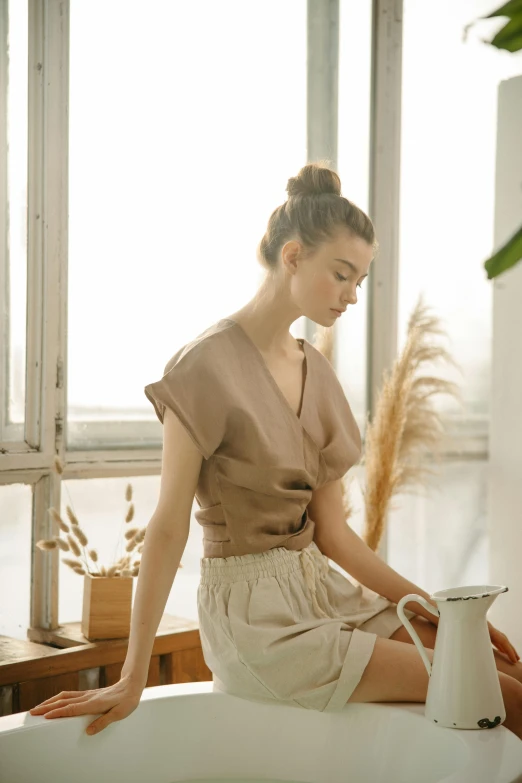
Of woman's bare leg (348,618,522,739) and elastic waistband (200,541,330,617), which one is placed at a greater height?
elastic waistband (200,541,330,617)

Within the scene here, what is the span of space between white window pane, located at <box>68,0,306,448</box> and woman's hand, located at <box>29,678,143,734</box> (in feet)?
3.69

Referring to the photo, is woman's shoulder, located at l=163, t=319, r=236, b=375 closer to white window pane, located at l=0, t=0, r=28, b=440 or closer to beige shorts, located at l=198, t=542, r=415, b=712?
beige shorts, located at l=198, t=542, r=415, b=712

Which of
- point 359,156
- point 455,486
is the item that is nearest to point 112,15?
point 359,156

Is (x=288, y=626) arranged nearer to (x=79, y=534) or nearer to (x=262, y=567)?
(x=262, y=567)

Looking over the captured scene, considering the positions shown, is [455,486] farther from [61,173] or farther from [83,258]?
[61,173]

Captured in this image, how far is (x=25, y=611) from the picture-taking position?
240 cm

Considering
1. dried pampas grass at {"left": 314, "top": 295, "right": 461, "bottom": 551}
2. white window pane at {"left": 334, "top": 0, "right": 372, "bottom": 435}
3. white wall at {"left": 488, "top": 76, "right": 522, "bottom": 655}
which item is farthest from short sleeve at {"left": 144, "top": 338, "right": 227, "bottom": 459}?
white window pane at {"left": 334, "top": 0, "right": 372, "bottom": 435}

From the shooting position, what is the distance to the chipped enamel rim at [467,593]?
4.50 ft

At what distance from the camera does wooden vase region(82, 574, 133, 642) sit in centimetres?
220

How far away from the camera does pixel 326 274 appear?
5.82ft

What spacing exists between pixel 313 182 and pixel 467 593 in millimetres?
908

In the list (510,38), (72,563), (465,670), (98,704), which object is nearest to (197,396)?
(98,704)

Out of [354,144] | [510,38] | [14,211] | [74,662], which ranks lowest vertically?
[74,662]

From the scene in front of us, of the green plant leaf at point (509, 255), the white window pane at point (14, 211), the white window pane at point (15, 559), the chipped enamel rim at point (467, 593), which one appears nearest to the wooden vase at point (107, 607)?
the white window pane at point (15, 559)
